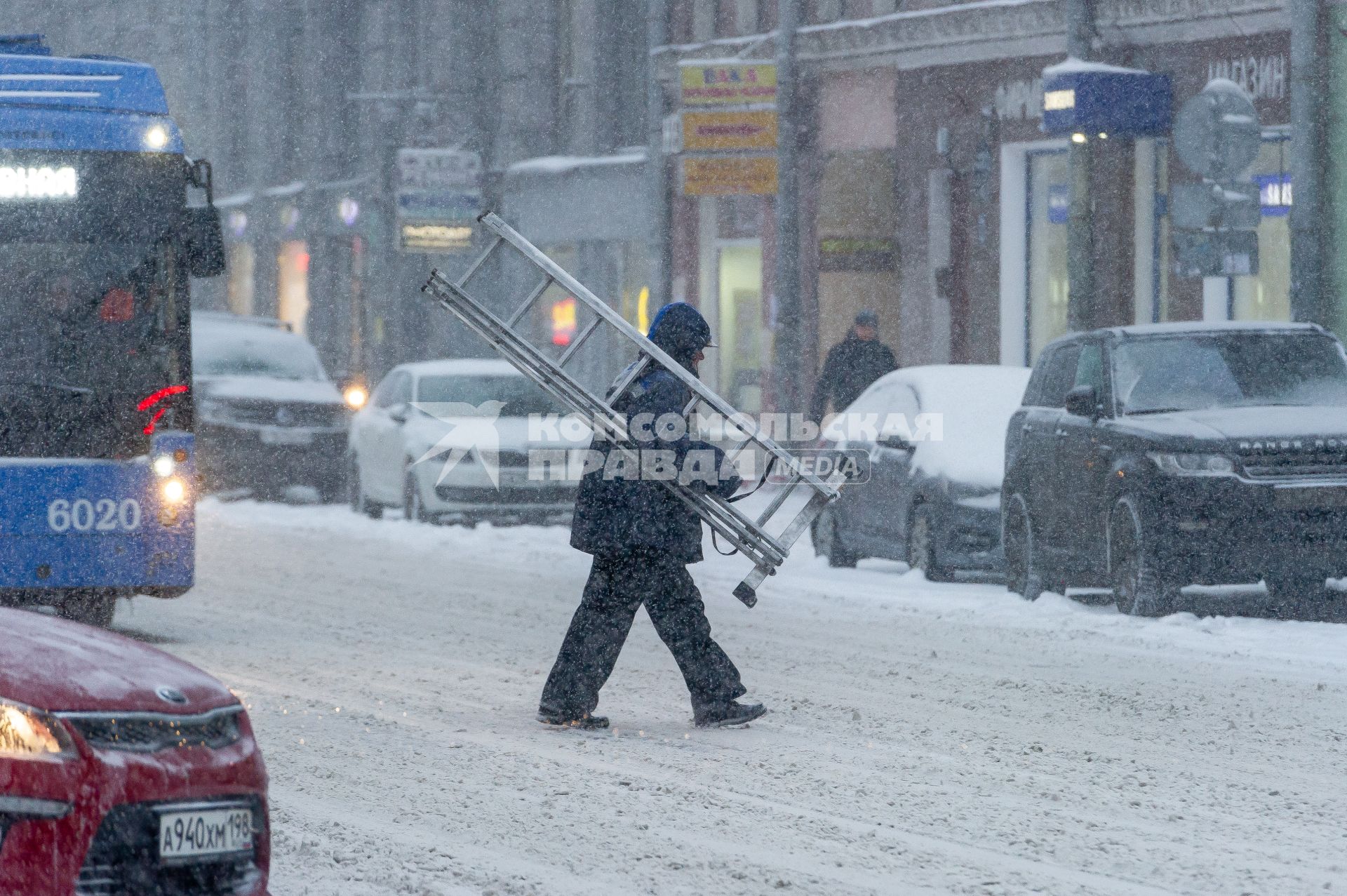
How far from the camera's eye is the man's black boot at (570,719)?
→ 33.3 ft

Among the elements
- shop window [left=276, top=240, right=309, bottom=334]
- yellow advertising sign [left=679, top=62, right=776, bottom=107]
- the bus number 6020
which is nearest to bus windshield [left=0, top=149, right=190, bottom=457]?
the bus number 6020

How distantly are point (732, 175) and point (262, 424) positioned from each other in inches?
262

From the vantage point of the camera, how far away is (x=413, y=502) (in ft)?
74.0

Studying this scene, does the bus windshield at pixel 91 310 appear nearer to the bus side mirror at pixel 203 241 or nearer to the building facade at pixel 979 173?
the bus side mirror at pixel 203 241

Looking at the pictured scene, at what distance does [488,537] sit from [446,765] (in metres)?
11.8

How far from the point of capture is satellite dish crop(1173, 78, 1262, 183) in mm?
17922

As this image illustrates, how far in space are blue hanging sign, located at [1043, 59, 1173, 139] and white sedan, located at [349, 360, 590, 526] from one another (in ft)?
17.1

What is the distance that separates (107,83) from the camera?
44.1 feet

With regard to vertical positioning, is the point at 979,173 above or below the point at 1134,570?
above

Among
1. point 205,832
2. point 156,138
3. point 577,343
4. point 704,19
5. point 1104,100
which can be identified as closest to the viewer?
point 205,832

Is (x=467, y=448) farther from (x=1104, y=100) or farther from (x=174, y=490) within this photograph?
(x=174, y=490)

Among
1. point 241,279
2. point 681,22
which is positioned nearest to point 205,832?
point 681,22

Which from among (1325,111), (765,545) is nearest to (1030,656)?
(765,545)

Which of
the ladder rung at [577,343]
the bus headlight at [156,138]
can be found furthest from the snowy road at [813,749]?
the bus headlight at [156,138]
